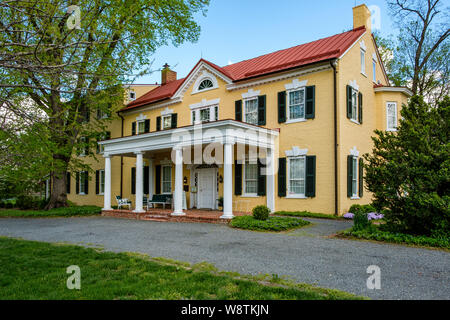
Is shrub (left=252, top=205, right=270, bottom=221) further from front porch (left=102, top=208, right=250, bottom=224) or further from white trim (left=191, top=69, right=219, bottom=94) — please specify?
white trim (left=191, top=69, right=219, bottom=94)

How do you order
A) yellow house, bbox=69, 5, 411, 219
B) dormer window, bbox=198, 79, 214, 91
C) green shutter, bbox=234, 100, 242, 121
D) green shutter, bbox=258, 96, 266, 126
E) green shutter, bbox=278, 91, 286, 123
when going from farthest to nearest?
dormer window, bbox=198, 79, 214, 91
green shutter, bbox=234, 100, 242, 121
green shutter, bbox=258, 96, 266, 126
green shutter, bbox=278, 91, 286, 123
yellow house, bbox=69, 5, 411, 219

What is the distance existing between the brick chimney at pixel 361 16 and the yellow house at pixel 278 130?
48mm

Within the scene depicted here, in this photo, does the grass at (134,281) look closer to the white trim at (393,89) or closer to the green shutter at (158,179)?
the green shutter at (158,179)

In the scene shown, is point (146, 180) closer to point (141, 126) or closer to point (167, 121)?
point (141, 126)

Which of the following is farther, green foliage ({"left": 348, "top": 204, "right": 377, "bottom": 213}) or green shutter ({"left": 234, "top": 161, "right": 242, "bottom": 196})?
green shutter ({"left": 234, "top": 161, "right": 242, "bottom": 196})

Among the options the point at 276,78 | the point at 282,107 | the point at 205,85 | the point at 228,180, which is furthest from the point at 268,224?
the point at 205,85

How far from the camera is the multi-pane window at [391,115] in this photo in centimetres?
1672

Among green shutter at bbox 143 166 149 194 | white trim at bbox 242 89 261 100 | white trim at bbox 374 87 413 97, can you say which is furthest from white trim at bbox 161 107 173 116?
white trim at bbox 374 87 413 97

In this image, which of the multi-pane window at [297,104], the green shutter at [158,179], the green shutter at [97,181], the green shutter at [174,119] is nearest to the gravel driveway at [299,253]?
the multi-pane window at [297,104]

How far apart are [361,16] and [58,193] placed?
19311mm

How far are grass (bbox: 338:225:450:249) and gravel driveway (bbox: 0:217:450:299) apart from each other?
0.49m

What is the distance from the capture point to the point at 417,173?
8305mm

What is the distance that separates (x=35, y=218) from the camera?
1641cm

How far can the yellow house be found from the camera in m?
13.2
